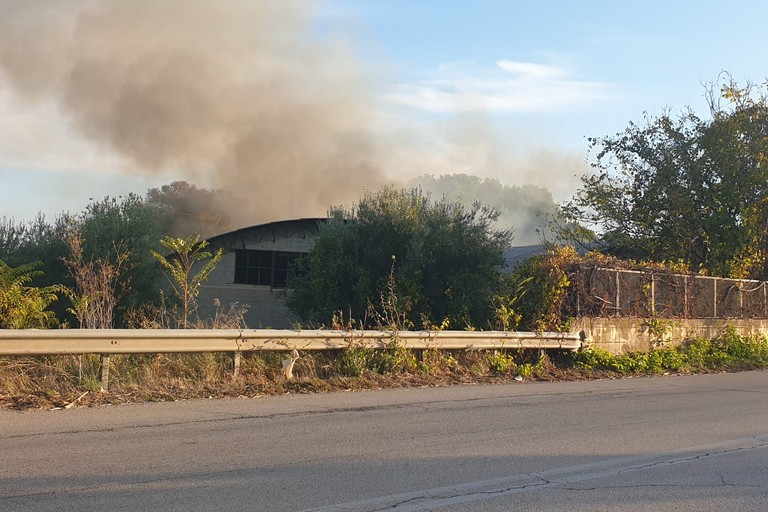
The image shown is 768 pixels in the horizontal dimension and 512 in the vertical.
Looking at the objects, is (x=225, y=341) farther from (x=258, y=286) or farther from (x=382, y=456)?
(x=258, y=286)

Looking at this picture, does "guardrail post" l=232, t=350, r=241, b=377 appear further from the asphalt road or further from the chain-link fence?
the chain-link fence

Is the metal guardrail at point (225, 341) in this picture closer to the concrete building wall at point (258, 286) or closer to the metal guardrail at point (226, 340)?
the metal guardrail at point (226, 340)

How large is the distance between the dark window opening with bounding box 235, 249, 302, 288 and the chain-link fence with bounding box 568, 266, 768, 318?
1665 centimetres

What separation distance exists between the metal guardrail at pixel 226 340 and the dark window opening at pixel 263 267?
18639mm

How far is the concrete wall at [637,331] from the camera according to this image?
14.9 meters

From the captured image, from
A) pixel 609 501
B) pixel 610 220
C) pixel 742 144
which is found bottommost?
pixel 609 501

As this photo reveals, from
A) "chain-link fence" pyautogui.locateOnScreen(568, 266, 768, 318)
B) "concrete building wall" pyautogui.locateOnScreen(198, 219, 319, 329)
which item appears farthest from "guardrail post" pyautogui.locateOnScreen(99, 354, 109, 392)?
"concrete building wall" pyautogui.locateOnScreen(198, 219, 319, 329)

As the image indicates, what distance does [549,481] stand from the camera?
577 centimetres

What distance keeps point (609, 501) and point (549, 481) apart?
586mm

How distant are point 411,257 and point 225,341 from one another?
14.8 m

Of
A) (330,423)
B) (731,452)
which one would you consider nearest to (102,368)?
(330,423)

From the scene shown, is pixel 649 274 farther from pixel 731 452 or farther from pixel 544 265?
pixel 731 452

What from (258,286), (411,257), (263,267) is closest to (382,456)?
(411,257)

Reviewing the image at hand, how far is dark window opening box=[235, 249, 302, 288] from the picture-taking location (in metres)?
30.9
